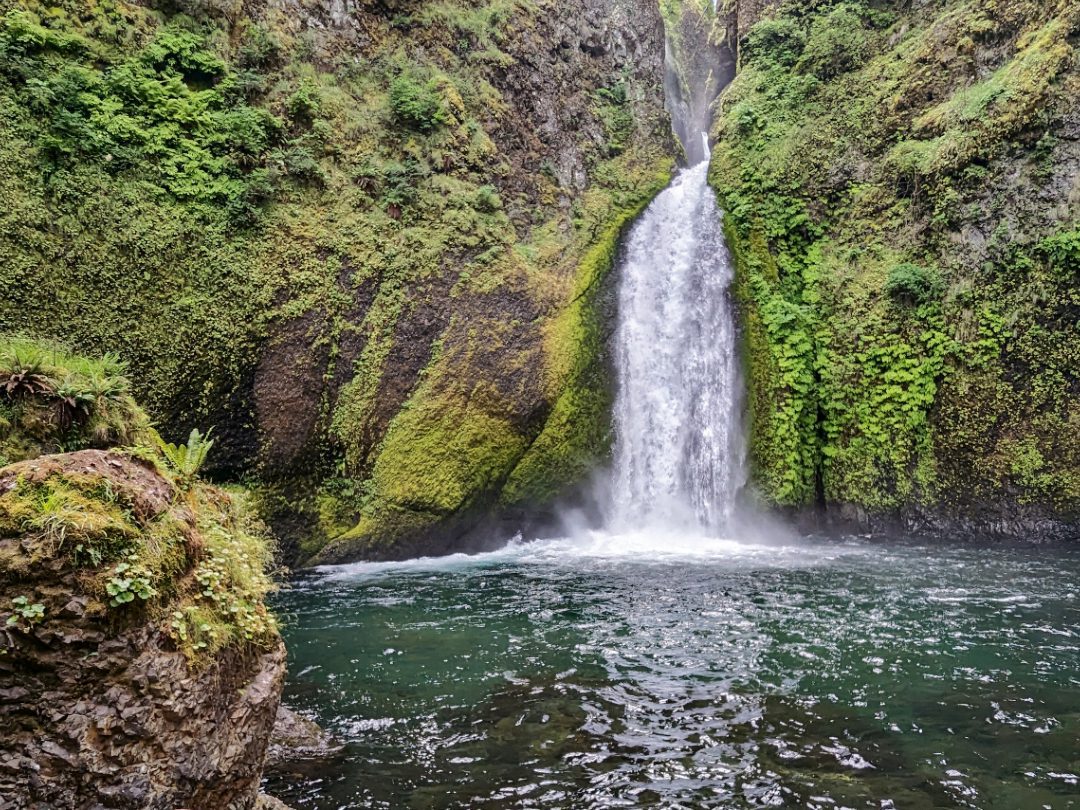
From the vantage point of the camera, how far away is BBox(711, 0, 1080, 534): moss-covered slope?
12023mm

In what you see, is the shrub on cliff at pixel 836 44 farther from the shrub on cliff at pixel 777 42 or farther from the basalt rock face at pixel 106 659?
the basalt rock face at pixel 106 659

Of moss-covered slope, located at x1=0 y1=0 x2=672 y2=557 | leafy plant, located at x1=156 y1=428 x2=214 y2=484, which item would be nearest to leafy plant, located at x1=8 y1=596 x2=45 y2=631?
leafy plant, located at x1=156 y1=428 x2=214 y2=484

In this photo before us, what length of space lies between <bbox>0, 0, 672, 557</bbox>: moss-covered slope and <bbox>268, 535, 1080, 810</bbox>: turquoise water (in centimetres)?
280

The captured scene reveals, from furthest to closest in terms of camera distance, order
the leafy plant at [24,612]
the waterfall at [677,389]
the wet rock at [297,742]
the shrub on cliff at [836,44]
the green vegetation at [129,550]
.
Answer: the shrub on cliff at [836,44], the waterfall at [677,389], the wet rock at [297,742], the green vegetation at [129,550], the leafy plant at [24,612]

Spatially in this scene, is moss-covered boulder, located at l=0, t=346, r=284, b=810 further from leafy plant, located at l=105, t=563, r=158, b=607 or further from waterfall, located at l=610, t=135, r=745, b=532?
waterfall, located at l=610, t=135, r=745, b=532

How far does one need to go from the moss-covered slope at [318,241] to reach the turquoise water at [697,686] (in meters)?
2.80

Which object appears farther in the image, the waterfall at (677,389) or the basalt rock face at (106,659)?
the waterfall at (677,389)

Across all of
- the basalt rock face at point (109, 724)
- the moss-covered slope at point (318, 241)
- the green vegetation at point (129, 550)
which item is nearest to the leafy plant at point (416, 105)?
the moss-covered slope at point (318, 241)

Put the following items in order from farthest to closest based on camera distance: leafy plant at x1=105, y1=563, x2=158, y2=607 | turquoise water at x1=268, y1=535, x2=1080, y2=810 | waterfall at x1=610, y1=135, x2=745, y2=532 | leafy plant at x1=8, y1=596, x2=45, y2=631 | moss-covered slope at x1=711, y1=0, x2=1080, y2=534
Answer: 1. waterfall at x1=610, y1=135, x2=745, y2=532
2. moss-covered slope at x1=711, y1=0, x2=1080, y2=534
3. turquoise water at x1=268, y1=535, x2=1080, y2=810
4. leafy plant at x1=105, y1=563, x2=158, y2=607
5. leafy plant at x1=8, y1=596, x2=45, y2=631

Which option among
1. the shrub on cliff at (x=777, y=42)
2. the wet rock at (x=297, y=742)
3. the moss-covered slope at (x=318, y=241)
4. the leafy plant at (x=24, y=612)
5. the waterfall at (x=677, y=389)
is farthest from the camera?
the shrub on cliff at (x=777, y=42)

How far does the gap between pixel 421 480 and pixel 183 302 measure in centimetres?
488

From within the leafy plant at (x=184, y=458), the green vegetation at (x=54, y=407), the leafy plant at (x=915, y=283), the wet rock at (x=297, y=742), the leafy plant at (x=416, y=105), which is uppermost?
the leafy plant at (x=416, y=105)

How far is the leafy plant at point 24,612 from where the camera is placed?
2715mm

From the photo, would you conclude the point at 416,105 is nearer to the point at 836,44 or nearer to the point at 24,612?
the point at 836,44
